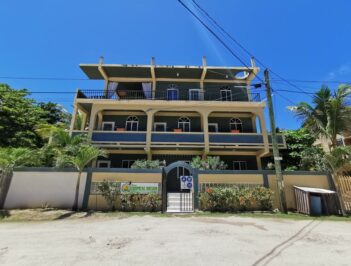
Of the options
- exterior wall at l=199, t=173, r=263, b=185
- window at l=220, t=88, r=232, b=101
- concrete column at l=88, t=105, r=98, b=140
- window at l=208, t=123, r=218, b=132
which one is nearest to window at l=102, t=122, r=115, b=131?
concrete column at l=88, t=105, r=98, b=140

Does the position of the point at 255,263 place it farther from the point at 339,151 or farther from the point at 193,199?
the point at 339,151

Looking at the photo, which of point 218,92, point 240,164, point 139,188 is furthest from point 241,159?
point 139,188

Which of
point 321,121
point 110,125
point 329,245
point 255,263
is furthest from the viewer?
point 110,125

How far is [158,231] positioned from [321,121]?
13435mm

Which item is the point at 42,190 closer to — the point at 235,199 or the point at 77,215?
the point at 77,215

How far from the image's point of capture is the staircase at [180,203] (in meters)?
10.9

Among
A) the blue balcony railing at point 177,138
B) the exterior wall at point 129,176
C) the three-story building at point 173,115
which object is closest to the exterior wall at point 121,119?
the three-story building at point 173,115

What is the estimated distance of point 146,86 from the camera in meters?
19.2

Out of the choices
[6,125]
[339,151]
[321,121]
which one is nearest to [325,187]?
[339,151]

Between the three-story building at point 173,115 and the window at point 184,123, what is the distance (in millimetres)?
87

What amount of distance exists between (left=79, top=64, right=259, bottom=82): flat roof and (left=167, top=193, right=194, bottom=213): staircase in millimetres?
11473

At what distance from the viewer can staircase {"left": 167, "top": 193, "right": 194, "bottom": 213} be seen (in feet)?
35.9

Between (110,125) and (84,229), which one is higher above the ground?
(110,125)

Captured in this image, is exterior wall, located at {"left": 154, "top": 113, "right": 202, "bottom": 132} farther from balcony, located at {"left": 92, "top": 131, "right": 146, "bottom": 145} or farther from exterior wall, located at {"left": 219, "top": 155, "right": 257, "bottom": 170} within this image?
exterior wall, located at {"left": 219, "top": 155, "right": 257, "bottom": 170}
